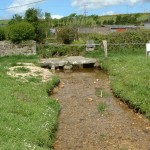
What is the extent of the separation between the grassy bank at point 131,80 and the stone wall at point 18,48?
634 centimetres

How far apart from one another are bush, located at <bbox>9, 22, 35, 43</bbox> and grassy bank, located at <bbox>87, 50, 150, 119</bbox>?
7.42 meters

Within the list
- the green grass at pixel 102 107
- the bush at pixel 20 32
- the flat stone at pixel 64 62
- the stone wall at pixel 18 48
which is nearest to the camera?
the green grass at pixel 102 107

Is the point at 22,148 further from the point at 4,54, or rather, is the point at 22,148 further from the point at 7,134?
the point at 4,54

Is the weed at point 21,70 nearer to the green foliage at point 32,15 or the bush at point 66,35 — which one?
the green foliage at point 32,15

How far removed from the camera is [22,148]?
31.6 ft

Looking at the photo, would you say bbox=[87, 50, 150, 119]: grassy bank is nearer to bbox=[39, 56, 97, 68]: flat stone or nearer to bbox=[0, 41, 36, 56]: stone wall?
bbox=[39, 56, 97, 68]: flat stone

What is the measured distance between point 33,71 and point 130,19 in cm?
8513

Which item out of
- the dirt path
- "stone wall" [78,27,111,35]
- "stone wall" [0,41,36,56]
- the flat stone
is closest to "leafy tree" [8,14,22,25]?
"stone wall" [0,41,36,56]

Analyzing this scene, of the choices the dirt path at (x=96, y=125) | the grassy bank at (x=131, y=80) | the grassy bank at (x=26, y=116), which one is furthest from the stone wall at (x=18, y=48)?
the grassy bank at (x=26, y=116)

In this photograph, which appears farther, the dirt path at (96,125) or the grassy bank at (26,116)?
the dirt path at (96,125)

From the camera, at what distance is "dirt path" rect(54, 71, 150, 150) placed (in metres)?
12.0

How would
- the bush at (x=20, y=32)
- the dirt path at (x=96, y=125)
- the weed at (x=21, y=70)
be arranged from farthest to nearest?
the bush at (x=20, y=32) < the weed at (x=21, y=70) < the dirt path at (x=96, y=125)

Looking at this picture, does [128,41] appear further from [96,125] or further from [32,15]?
[96,125]

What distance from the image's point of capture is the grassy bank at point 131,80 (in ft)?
51.0
